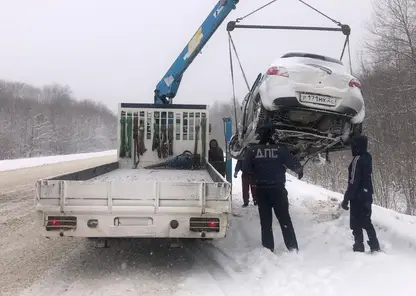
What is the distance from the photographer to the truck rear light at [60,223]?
4.55 metres

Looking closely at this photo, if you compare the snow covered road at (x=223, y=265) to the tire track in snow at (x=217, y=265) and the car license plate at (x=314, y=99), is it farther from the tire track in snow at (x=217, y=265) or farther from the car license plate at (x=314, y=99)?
the car license plate at (x=314, y=99)

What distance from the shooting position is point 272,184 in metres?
5.56

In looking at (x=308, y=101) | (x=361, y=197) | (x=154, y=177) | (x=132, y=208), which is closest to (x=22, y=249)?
(x=154, y=177)

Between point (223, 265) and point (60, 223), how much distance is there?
207 cm

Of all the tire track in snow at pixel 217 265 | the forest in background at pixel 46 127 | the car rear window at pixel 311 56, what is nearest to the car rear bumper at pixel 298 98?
the car rear window at pixel 311 56

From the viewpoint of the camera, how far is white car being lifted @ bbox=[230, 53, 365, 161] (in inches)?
229

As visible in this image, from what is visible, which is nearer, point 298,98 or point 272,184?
point 272,184

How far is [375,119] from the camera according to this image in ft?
75.7

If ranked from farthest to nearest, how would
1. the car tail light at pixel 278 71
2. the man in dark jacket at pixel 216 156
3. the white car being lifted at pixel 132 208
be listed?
the man in dark jacket at pixel 216 156, the car tail light at pixel 278 71, the white car being lifted at pixel 132 208

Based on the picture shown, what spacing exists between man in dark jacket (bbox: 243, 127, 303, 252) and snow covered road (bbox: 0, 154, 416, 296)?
0.27m

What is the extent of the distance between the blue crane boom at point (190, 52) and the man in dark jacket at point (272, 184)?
13.9 feet

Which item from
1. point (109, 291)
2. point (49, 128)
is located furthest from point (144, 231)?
point (49, 128)

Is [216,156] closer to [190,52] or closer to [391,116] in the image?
[190,52]

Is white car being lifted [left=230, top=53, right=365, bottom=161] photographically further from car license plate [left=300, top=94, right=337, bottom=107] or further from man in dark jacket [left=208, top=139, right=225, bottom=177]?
man in dark jacket [left=208, top=139, right=225, bottom=177]
